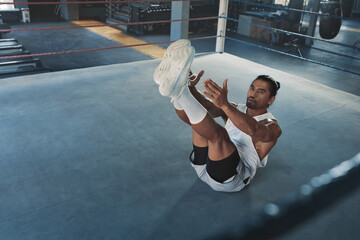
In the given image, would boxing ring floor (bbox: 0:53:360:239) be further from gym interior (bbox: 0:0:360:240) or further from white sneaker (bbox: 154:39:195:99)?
white sneaker (bbox: 154:39:195:99)

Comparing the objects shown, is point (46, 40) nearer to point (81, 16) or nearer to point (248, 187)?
point (81, 16)

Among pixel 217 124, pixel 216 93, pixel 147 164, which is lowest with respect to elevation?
pixel 147 164

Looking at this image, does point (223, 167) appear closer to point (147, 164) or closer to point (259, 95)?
point (259, 95)

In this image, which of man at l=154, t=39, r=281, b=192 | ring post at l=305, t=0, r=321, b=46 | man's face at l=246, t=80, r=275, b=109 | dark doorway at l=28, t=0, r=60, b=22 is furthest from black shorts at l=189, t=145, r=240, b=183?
dark doorway at l=28, t=0, r=60, b=22

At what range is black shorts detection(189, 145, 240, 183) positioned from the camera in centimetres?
133

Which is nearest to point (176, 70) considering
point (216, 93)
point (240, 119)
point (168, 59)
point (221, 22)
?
point (168, 59)

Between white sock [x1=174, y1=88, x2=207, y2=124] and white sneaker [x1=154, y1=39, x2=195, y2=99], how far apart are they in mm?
24

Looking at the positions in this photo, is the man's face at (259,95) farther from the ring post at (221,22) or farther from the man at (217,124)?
the ring post at (221,22)

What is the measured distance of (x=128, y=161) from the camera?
1764 millimetres

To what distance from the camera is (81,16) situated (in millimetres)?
9406

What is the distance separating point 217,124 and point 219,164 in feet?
0.55

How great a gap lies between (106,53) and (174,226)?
4659 millimetres

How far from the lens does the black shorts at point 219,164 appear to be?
4.35 feet

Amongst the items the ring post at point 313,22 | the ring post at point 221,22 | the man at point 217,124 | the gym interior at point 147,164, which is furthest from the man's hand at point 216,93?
the ring post at point 313,22
